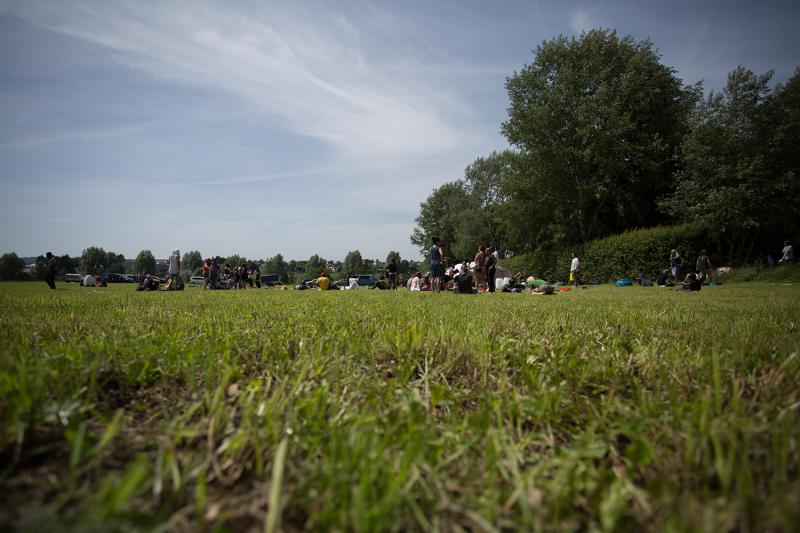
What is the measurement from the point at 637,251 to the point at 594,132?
1176cm

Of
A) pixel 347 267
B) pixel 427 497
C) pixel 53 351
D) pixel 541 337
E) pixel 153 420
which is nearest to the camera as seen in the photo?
pixel 427 497

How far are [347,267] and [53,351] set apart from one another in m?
148

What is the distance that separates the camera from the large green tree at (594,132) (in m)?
33.6

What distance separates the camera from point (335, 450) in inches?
46.3

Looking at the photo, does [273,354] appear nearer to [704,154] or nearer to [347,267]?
[704,154]

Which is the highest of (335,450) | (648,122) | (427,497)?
(648,122)

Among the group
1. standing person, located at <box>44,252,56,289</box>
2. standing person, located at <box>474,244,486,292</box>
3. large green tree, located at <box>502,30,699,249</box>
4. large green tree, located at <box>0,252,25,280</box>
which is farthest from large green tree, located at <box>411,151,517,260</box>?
large green tree, located at <box>0,252,25,280</box>

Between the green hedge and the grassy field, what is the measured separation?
2904cm

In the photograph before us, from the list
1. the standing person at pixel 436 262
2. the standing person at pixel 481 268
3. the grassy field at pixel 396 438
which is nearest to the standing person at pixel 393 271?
the standing person at pixel 481 268

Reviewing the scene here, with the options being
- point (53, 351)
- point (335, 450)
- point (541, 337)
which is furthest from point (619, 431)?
point (53, 351)

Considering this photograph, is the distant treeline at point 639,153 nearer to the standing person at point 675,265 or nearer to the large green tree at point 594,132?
the large green tree at point 594,132

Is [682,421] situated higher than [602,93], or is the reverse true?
[602,93]

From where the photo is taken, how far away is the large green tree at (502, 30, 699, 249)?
33.6 metres

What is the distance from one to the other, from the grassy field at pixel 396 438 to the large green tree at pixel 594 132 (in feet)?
118
